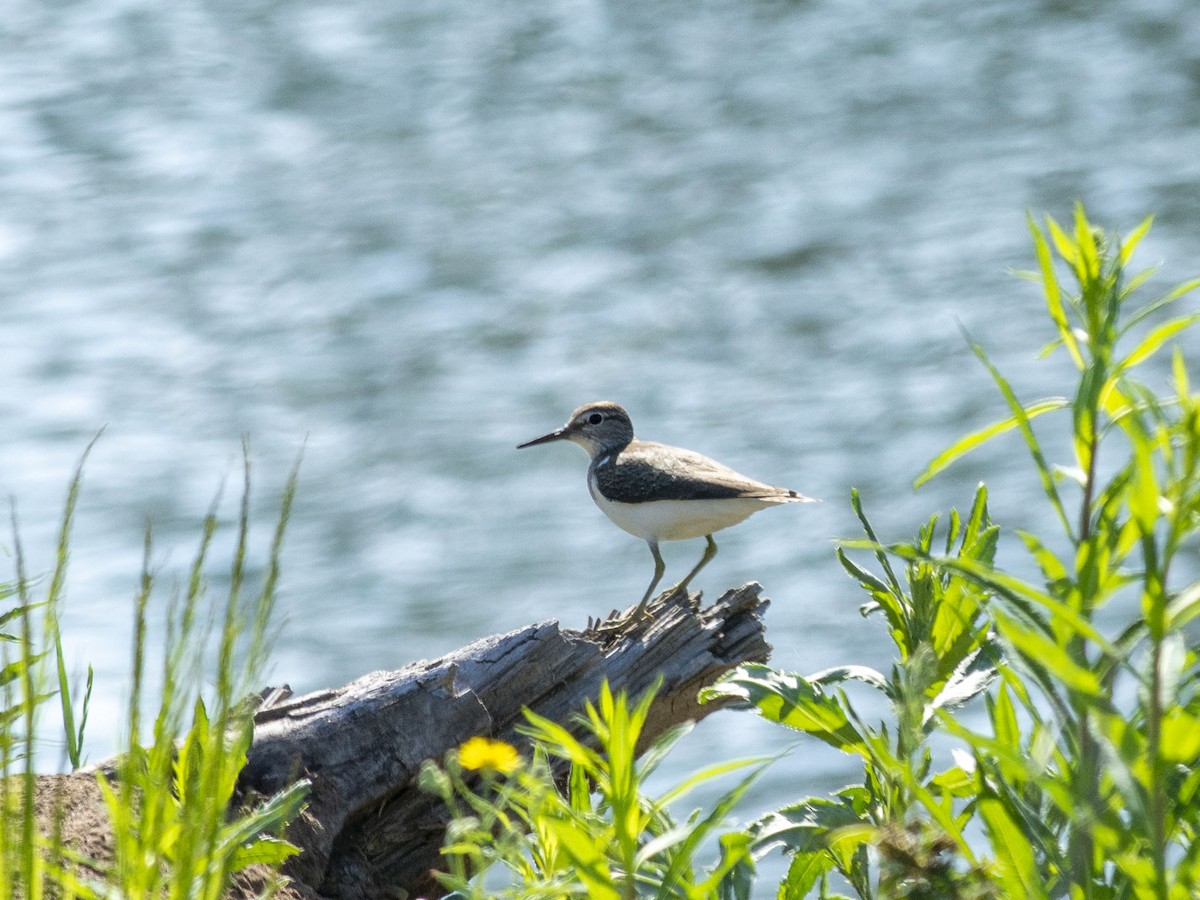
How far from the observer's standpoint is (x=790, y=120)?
13109mm

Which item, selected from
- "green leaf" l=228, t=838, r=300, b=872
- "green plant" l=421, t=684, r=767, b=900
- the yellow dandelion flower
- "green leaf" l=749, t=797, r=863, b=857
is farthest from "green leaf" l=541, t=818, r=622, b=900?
"green leaf" l=228, t=838, r=300, b=872

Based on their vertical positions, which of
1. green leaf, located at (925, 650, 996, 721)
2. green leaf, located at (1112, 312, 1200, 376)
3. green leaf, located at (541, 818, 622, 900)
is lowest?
green leaf, located at (925, 650, 996, 721)

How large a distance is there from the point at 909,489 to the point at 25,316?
6.43 m

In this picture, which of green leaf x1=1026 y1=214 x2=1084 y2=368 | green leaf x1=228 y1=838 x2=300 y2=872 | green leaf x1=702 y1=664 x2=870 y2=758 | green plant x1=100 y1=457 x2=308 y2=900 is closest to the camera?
green plant x1=100 y1=457 x2=308 y2=900

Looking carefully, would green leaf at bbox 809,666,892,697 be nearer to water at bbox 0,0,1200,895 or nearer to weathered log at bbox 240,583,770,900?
weathered log at bbox 240,583,770,900

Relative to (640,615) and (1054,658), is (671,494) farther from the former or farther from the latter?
(1054,658)

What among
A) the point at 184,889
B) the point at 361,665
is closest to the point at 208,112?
the point at 361,665

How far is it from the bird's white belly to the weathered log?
5.83 ft

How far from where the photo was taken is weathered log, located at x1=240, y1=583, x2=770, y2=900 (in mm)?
3760

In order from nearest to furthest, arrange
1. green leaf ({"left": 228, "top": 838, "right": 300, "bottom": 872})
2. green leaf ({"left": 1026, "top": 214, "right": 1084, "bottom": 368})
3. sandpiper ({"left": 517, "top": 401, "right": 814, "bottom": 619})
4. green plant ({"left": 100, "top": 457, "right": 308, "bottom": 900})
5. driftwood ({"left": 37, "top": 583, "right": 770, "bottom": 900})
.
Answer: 1. green plant ({"left": 100, "top": 457, "right": 308, "bottom": 900})
2. green leaf ({"left": 1026, "top": 214, "right": 1084, "bottom": 368})
3. green leaf ({"left": 228, "top": 838, "right": 300, "bottom": 872})
4. driftwood ({"left": 37, "top": 583, "right": 770, "bottom": 900})
5. sandpiper ({"left": 517, "top": 401, "right": 814, "bottom": 619})

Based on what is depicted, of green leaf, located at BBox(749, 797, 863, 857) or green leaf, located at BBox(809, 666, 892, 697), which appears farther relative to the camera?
green leaf, located at BBox(809, 666, 892, 697)

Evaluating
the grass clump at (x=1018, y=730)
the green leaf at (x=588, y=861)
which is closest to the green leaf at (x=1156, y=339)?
the grass clump at (x=1018, y=730)

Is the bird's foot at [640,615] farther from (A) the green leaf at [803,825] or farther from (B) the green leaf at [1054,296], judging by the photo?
(B) the green leaf at [1054,296]

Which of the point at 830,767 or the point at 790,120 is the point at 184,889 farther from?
→ the point at 790,120
